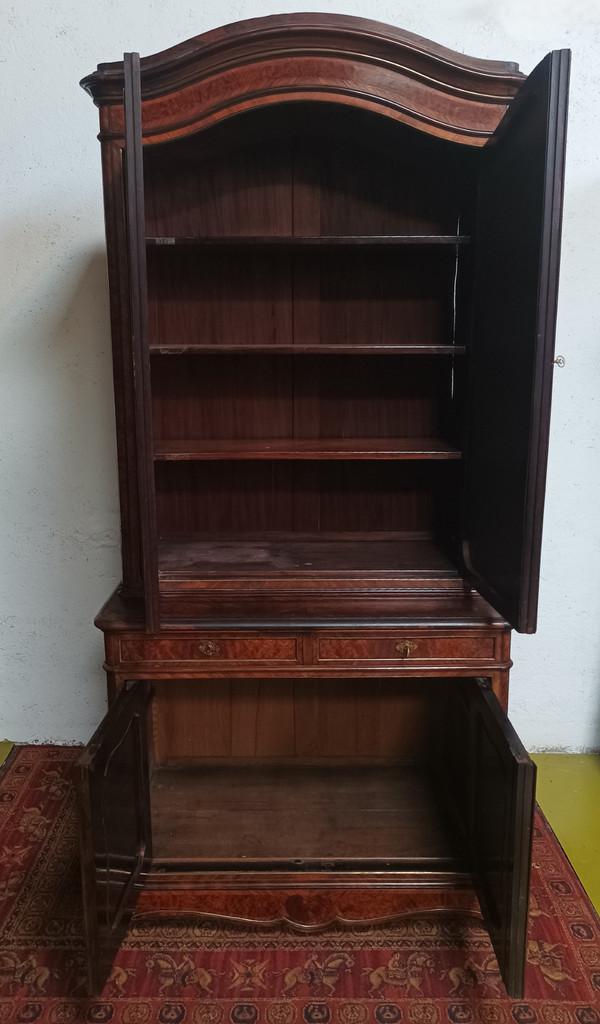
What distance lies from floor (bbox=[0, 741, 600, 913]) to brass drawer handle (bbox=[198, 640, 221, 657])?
1.08 metres

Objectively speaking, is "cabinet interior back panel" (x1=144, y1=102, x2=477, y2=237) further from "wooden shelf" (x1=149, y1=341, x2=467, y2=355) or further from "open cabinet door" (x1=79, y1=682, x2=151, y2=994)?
"open cabinet door" (x1=79, y1=682, x2=151, y2=994)

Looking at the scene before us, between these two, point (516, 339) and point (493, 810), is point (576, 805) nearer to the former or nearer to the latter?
point (493, 810)

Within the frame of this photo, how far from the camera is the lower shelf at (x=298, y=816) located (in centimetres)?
154

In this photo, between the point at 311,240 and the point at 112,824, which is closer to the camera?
the point at 112,824

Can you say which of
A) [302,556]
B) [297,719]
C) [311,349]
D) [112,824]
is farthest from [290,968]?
[311,349]

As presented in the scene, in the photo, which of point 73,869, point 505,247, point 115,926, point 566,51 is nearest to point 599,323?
point 505,247

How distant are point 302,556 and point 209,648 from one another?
34 cm

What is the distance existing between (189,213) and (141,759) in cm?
135

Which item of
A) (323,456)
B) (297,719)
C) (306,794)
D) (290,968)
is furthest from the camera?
(297,719)

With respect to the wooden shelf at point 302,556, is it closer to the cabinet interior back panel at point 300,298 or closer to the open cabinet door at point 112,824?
the open cabinet door at point 112,824

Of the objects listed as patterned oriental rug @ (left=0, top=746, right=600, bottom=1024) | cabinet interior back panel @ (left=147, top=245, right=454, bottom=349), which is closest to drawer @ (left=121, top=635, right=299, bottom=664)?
patterned oriental rug @ (left=0, top=746, right=600, bottom=1024)

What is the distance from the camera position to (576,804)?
6.31ft

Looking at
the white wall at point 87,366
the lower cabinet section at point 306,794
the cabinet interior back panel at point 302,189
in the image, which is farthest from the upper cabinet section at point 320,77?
the lower cabinet section at point 306,794

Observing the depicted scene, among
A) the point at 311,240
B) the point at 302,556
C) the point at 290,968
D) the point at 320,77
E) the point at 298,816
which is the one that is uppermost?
the point at 320,77
